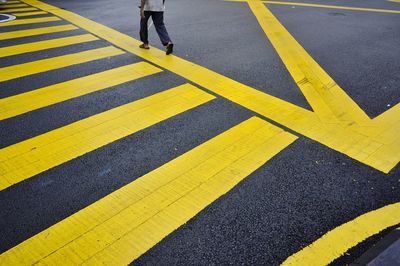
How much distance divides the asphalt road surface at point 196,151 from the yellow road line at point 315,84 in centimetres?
4

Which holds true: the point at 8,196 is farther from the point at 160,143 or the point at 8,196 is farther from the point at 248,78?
the point at 248,78

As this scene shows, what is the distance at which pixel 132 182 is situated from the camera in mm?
3379

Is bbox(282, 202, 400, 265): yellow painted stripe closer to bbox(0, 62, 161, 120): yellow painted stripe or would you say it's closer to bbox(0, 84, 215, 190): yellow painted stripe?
bbox(0, 84, 215, 190): yellow painted stripe

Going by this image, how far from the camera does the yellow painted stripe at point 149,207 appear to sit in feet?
8.56

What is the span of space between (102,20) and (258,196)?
8315 mm

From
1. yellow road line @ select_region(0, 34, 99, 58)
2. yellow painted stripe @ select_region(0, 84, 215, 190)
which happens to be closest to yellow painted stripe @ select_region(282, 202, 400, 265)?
yellow painted stripe @ select_region(0, 84, 215, 190)

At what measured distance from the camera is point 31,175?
11.3 feet

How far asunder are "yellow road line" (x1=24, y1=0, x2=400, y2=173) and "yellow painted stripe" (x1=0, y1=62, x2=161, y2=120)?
0.56 meters

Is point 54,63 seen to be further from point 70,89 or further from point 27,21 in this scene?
point 27,21

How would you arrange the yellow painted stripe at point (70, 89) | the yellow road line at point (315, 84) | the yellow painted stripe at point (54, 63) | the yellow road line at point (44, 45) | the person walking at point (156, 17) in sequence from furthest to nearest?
the yellow road line at point (44, 45) → the person walking at point (156, 17) → the yellow painted stripe at point (54, 63) → the yellow painted stripe at point (70, 89) → the yellow road line at point (315, 84)

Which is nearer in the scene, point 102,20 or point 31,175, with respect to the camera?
point 31,175

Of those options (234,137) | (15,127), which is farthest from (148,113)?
(15,127)

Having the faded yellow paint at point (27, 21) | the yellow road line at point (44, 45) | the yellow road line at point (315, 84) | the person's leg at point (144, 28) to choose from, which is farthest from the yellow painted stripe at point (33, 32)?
the yellow road line at point (315, 84)

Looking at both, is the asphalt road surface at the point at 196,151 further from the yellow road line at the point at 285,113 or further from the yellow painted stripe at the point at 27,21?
the yellow painted stripe at the point at 27,21
